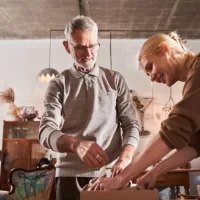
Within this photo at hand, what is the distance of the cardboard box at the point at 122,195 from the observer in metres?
0.94

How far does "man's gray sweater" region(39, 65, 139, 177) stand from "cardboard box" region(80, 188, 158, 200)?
0.36m

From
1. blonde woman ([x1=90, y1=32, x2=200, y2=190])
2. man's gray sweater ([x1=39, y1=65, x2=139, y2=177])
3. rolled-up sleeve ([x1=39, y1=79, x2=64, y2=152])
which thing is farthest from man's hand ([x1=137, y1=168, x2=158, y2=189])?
rolled-up sleeve ([x1=39, y1=79, x2=64, y2=152])

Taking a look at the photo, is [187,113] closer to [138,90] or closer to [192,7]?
[192,7]

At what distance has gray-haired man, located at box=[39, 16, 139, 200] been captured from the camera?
52.2 inches

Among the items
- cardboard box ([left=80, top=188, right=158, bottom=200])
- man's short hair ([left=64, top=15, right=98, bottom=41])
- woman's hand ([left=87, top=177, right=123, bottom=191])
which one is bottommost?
cardboard box ([left=80, top=188, right=158, bottom=200])

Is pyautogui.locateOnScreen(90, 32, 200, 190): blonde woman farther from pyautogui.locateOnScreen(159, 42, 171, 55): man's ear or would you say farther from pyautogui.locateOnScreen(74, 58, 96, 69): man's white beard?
pyautogui.locateOnScreen(74, 58, 96, 69): man's white beard

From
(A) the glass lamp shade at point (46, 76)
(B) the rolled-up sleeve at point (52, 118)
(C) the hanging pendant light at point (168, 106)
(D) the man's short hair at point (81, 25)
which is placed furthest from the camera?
(C) the hanging pendant light at point (168, 106)

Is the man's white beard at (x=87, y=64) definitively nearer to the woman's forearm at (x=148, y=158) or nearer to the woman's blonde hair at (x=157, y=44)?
the woman's blonde hair at (x=157, y=44)

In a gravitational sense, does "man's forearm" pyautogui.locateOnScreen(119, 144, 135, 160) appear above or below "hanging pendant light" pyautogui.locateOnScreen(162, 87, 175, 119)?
below

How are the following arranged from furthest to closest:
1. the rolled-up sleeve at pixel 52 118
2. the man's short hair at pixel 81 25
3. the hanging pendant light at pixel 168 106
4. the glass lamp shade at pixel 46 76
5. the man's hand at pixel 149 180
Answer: the hanging pendant light at pixel 168 106, the glass lamp shade at pixel 46 76, the man's short hair at pixel 81 25, the rolled-up sleeve at pixel 52 118, the man's hand at pixel 149 180

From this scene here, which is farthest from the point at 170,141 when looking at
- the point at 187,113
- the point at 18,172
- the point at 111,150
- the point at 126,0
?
the point at 126,0

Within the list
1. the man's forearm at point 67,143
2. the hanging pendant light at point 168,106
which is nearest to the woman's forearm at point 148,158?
the man's forearm at point 67,143

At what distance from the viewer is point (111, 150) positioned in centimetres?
137

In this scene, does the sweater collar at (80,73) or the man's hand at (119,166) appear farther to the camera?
the sweater collar at (80,73)
